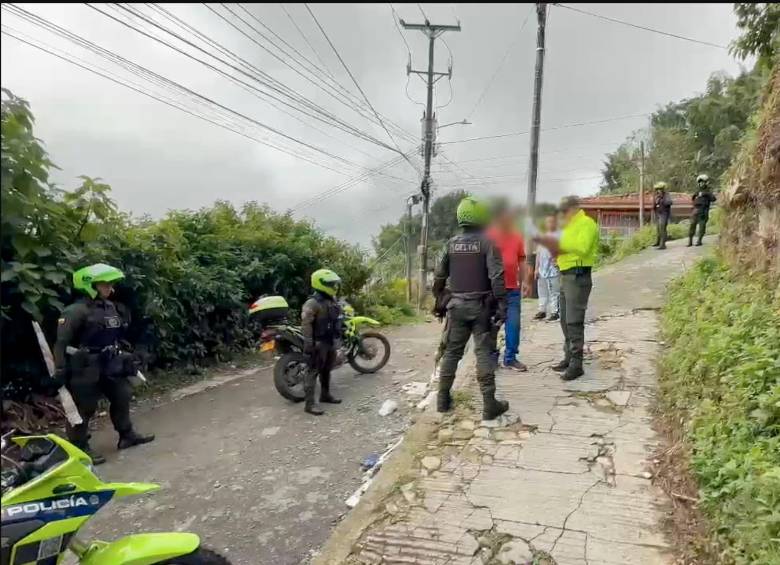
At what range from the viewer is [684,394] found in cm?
435

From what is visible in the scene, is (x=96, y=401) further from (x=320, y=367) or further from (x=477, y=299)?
(x=477, y=299)

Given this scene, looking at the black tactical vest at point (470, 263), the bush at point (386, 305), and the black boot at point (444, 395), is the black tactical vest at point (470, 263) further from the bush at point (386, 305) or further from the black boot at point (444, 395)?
the bush at point (386, 305)

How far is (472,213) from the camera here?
14.4 feet

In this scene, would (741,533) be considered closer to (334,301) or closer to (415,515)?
(415,515)

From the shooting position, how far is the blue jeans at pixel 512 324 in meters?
5.58

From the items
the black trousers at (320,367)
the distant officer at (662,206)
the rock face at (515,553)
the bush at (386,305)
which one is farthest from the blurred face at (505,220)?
the distant officer at (662,206)

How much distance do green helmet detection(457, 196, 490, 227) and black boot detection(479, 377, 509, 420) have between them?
123 cm

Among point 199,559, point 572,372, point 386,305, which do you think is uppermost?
point 572,372

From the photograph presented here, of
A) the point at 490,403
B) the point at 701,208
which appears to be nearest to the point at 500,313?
the point at 490,403

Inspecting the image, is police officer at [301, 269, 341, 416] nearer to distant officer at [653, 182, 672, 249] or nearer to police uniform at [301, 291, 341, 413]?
police uniform at [301, 291, 341, 413]

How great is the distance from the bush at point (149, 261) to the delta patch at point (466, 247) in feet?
9.30

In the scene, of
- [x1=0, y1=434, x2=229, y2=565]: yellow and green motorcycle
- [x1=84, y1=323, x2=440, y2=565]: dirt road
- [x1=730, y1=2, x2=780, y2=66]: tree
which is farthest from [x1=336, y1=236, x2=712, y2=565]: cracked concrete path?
[x1=730, y1=2, x2=780, y2=66]: tree

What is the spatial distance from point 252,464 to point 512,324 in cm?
277

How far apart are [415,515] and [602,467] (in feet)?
4.34
